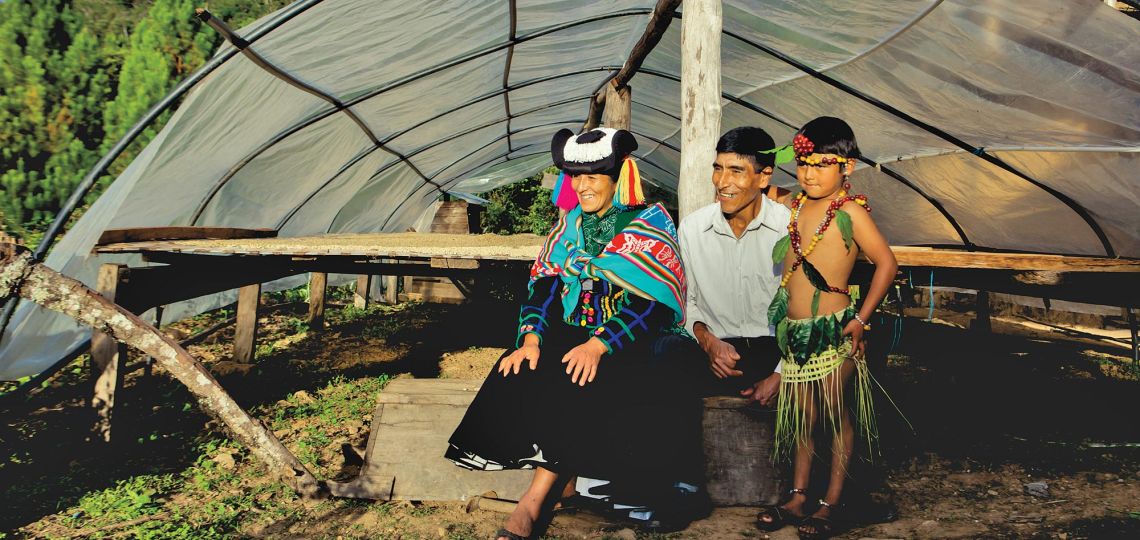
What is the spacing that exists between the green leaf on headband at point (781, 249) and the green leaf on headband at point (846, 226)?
0.22m

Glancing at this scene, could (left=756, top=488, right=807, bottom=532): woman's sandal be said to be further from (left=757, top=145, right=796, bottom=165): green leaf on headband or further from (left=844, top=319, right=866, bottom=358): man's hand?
(left=757, top=145, right=796, bottom=165): green leaf on headband

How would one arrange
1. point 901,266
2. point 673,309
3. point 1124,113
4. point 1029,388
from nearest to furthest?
point 673,309, point 901,266, point 1124,113, point 1029,388

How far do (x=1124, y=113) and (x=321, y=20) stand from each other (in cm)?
529

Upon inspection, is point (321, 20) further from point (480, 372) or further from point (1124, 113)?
point (1124, 113)

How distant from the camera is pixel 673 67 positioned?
6.84m

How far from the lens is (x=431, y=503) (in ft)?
11.2

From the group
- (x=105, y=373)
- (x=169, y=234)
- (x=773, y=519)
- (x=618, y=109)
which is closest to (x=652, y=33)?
(x=618, y=109)

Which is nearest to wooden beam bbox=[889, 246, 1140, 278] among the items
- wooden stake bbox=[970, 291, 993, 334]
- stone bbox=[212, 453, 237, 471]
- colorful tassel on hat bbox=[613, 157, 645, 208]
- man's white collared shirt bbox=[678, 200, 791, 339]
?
man's white collared shirt bbox=[678, 200, 791, 339]

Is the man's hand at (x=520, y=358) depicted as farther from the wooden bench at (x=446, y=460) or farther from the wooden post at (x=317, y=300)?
the wooden post at (x=317, y=300)

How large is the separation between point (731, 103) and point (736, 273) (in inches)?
193

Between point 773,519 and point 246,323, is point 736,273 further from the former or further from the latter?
point 246,323

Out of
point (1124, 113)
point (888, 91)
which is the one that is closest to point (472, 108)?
point (888, 91)

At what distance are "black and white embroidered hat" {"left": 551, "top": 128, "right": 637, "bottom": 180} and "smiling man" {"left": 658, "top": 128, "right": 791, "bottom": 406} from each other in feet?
1.36

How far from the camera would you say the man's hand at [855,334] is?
2352mm
